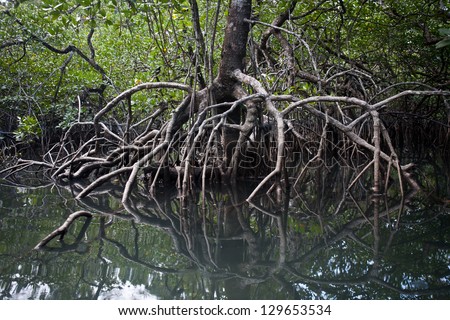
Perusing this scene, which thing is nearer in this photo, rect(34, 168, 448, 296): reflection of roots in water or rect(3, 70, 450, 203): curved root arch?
rect(34, 168, 448, 296): reflection of roots in water

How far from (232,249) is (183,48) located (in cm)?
388

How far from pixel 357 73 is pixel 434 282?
420cm

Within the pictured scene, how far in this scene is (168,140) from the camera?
4027mm

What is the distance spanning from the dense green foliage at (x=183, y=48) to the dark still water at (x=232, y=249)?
157 centimetres

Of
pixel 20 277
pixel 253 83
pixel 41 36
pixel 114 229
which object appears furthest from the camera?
pixel 41 36

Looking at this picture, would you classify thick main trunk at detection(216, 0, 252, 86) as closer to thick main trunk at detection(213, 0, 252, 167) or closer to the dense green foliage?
thick main trunk at detection(213, 0, 252, 167)

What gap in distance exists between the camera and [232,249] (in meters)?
2.36

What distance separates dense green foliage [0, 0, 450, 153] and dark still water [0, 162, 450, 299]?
1.57 metres

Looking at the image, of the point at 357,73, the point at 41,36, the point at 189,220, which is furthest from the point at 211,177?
the point at 41,36

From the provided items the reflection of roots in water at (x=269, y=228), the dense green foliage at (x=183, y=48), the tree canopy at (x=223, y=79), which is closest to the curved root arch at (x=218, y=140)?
the tree canopy at (x=223, y=79)

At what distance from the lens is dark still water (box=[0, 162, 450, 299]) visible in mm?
1808

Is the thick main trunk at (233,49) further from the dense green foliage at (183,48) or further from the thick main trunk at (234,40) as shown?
the dense green foliage at (183,48)

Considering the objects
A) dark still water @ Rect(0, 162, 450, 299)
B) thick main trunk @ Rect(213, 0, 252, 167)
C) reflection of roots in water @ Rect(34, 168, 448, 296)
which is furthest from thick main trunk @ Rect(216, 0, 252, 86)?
dark still water @ Rect(0, 162, 450, 299)

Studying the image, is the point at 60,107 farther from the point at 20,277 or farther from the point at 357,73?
the point at 20,277
